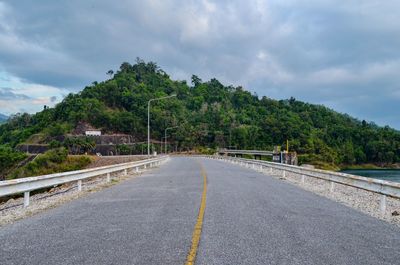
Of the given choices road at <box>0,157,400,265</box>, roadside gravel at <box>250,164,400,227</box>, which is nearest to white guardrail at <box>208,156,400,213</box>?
roadside gravel at <box>250,164,400,227</box>

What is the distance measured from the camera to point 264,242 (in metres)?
6.64

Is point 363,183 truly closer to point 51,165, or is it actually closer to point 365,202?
point 365,202

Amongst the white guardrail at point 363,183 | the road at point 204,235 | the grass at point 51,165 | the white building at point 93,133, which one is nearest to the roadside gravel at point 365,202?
the white guardrail at point 363,183

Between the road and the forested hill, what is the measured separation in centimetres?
8987

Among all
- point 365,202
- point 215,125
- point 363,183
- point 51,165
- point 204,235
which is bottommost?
point 51,165

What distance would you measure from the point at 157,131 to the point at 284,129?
55.1m

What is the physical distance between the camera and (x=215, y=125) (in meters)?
172

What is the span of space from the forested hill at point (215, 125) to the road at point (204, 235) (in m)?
89.9

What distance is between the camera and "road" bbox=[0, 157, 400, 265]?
229 inches

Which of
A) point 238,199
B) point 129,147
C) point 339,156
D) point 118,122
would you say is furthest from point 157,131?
point 238,199

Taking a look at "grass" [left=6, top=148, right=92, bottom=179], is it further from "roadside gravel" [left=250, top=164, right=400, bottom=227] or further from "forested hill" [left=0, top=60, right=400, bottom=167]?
"forested hill" [left=0, top=60, right=400, bottom=167]

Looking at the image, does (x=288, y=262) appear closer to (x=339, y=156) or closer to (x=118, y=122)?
(x=339, y=156)

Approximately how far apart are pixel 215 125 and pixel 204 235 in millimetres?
Answer: 165623

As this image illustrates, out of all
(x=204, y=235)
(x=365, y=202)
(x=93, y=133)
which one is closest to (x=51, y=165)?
(x=365, y=202)
